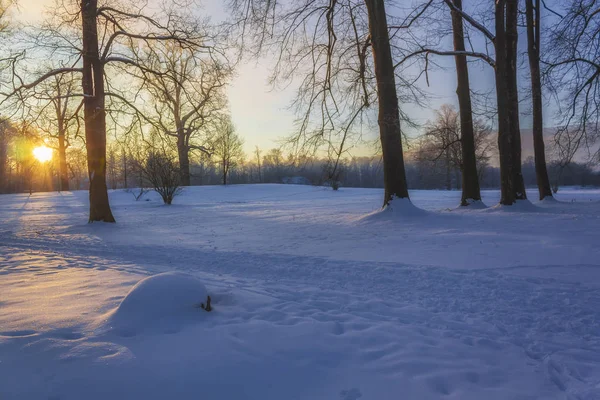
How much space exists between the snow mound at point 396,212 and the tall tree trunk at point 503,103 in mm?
2786

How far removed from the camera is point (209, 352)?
2518 mm

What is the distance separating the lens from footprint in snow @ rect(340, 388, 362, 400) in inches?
83.1

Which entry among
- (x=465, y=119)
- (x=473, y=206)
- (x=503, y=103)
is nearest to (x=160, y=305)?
(x=473, y=206)

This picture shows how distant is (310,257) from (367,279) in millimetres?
1439

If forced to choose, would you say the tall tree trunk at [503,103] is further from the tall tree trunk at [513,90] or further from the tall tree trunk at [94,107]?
the tall tree trunk at [94,107]

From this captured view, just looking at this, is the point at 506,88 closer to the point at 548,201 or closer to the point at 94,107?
the point at 548,201

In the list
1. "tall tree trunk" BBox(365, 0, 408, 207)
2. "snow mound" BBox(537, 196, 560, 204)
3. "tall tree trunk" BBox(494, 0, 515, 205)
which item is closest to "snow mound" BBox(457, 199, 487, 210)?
"tall tree trunk" BBox(494, 0, 515, 205)

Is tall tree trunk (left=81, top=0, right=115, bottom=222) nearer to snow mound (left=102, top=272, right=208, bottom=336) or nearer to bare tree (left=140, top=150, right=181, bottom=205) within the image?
snow mound (left=102, top=272, right=208, bottom=336)

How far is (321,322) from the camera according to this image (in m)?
3.13

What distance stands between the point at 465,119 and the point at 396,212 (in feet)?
14.8

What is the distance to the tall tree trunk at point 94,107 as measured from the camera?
993 centimetres

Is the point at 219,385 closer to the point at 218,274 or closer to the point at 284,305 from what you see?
the point at 284,305

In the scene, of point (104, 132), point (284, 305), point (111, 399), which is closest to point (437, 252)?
point (284, 305)

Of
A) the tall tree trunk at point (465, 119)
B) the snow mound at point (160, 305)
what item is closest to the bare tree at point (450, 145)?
the tall tree trunk at point (465, 119)
